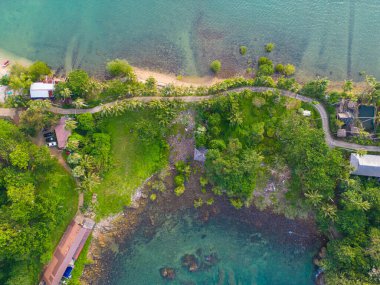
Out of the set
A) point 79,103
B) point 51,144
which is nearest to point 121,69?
point 79,103

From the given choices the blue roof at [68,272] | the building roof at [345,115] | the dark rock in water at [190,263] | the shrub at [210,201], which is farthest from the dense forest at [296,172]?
the blue roof at [68,272]

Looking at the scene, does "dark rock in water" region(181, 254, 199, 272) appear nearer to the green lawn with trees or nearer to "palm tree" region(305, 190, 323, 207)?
the green lawn with trees

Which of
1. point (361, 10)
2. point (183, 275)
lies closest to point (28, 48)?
point (183, 275)

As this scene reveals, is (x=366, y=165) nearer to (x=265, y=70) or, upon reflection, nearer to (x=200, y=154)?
(x=265, y=70)

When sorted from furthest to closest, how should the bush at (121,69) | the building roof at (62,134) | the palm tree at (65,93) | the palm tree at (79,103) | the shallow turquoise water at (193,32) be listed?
the shallow turquoise water at (193,32) → the bush at (121,69) → the building roof at (62,134) → the palm tree at (79,103) → the palm tree at (65,93)

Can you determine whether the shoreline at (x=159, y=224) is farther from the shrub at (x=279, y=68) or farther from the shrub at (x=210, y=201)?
the shrub at (x=279, y=68)

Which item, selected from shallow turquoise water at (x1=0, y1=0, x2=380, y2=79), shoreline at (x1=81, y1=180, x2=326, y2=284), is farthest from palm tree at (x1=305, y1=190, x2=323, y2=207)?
shallow turquoise water at (x1=0, y1=0, x2=380, y2=79)
